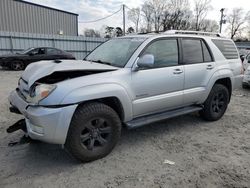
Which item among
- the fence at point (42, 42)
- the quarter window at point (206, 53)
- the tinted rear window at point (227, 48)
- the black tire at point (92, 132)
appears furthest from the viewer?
the fence at point (42, 42)

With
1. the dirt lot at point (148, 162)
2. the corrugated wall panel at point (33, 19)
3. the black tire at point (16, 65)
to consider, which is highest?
the corrugated wall panel at point (33, 19)

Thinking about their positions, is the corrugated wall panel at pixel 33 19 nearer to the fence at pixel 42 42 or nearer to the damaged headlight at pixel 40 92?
the fence at pixel 42 42

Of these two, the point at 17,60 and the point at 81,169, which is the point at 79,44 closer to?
the point at 17,60

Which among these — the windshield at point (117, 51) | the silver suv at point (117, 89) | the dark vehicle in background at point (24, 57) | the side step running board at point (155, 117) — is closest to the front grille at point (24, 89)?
the silver suv at point (117, 89)

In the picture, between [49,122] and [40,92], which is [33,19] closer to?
[40,92]

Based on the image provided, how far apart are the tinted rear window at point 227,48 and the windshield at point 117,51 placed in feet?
6.78

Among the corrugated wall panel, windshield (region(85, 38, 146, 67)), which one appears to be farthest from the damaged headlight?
the corrugated wall panel

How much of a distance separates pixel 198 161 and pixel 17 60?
12.8 meters

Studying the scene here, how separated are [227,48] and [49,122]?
4.26 m

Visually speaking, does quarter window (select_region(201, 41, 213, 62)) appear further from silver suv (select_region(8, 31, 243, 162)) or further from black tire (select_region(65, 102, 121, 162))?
black tire (select_region(65, 102, 121, 162))

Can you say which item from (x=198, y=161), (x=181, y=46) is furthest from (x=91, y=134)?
(x=181, y=46)

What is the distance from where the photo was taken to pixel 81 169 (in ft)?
10.3

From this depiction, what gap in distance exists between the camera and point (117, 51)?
4.07 m

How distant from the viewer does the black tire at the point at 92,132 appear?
3061 millimetres
